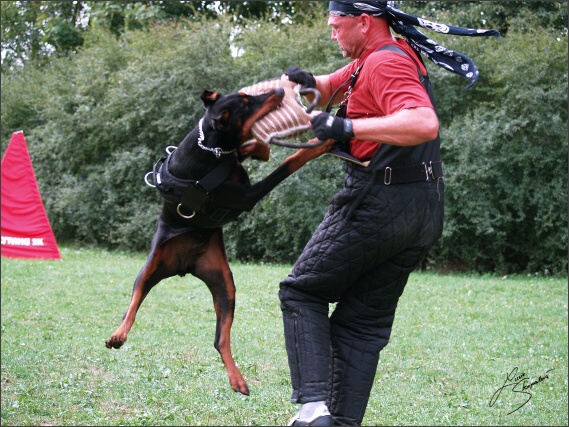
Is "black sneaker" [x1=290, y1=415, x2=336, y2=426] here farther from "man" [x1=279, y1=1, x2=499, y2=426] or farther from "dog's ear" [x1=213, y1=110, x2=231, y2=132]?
"dog's ear" [x1=213, y1=110, x2=231, y2=132]

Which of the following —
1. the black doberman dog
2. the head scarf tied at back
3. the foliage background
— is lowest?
the foliage background

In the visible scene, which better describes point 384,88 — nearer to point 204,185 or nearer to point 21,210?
point 204,185

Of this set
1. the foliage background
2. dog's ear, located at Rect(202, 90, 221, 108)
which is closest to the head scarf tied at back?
dog's ear, located at Rect(202, 90, 221, 108)

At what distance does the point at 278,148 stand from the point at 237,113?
773 centimetres

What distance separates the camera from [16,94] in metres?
16.8

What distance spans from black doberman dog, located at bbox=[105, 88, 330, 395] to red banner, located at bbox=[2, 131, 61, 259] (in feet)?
25.6

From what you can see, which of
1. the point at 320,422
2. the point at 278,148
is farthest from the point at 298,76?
the point at 278,148

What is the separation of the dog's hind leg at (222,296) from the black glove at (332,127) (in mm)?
1025

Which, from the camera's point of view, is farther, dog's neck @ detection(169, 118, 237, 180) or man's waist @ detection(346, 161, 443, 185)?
dog's neck @ detection(169, 118, 237, 180)

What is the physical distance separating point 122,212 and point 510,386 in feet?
33.9

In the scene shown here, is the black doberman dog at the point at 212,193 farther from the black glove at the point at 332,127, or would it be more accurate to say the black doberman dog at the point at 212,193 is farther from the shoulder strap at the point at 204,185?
the black glove at the point at 332,127

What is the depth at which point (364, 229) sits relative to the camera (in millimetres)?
3361

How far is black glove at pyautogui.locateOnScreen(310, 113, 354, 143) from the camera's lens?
10.1ft

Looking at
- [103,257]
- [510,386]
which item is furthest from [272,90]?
[103,257]
